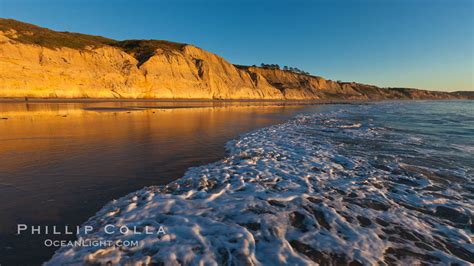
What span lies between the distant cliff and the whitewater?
45.5 m

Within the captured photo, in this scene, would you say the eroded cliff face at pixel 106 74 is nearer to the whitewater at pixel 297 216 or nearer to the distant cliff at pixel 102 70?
the distant cliff at pixel 102 70

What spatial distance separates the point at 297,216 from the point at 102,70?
171 feet

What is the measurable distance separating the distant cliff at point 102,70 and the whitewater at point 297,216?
45497 millimetres

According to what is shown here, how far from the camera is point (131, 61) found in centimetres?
4994

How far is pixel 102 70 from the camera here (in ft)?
146

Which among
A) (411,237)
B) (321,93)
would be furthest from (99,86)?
(321,93)

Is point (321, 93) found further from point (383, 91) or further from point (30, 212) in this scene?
point (30, 212)

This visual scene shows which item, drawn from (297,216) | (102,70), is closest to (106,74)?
(102,70)

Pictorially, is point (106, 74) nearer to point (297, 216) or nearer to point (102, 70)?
point (102, 70)

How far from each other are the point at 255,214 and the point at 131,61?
5543cm

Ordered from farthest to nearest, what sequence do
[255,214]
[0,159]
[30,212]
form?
[0,159]
[255,214]
[30,212]

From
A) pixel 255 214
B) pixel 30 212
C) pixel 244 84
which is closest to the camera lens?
pixel 30 212

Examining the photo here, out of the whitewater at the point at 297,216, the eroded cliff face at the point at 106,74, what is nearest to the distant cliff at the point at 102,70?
the eroded cliff face at the point at 106,74

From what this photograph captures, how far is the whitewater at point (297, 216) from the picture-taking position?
2.76 m
